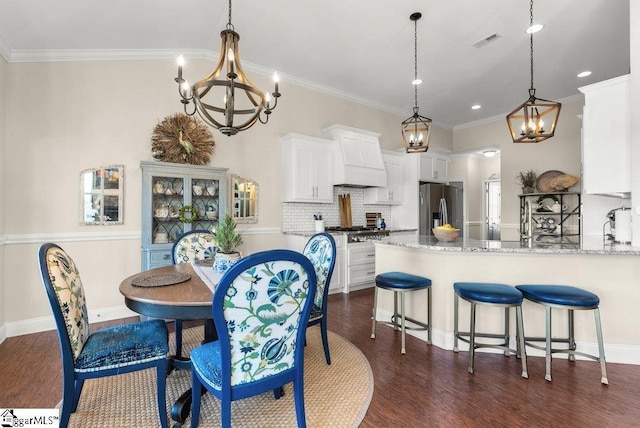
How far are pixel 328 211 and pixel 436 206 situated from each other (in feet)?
7.94

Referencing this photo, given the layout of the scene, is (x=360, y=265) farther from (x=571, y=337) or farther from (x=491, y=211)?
(x=491, y=211)

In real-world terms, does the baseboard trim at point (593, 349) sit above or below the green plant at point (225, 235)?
below

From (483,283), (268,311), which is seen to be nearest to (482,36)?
(483,283)

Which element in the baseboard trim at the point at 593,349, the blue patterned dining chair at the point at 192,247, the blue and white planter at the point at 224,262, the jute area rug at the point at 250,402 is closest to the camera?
the jute area rug at the point at 250,402

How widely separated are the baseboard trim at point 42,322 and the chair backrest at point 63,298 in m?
1.49

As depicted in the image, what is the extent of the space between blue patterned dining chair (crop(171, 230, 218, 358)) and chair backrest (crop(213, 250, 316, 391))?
1712 mm

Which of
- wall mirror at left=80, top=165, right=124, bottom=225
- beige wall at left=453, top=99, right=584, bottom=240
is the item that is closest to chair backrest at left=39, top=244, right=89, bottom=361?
wall mirror at left=80, top=165, right=124, bottom=225

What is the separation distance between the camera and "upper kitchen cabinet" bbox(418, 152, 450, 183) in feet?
20.4

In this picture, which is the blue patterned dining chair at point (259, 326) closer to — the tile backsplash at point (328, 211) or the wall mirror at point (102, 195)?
the wall mirror at point (102, 195)

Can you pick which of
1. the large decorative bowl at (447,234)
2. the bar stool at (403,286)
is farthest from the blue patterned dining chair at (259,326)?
the large decorative bowl at (447,234)

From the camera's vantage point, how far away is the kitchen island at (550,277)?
255cm

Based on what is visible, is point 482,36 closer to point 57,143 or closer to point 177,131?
point 177,131

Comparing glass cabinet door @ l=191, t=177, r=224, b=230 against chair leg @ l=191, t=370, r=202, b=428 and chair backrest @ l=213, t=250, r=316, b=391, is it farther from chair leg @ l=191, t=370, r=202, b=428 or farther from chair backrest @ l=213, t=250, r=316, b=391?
chair backrest @ l=213, t=250, r=316, b=391

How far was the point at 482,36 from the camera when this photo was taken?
371 centimetres
